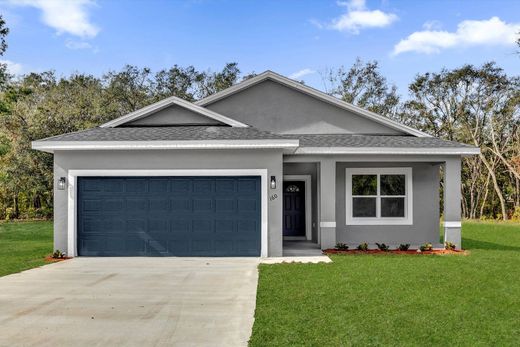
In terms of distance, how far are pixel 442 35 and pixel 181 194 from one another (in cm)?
4562

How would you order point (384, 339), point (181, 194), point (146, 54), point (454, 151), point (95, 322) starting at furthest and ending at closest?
point (146, 54), point (454, 151), point (181, 194), point (95, 322), point (384, 339)

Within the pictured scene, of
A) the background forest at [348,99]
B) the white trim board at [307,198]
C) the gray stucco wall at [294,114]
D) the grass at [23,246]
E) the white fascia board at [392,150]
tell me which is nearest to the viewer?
the grass at [23,246]

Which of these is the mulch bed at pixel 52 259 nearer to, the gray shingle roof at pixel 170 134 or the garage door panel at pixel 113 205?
the garage door panel at pixel 113 205

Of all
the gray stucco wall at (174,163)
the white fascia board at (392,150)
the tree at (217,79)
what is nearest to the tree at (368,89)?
the tree at (217,79)

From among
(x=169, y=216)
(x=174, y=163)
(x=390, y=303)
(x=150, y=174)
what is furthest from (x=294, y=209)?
(x=390, y=303)

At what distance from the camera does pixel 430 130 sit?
34.0 m

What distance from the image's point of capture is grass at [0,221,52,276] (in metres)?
11.5

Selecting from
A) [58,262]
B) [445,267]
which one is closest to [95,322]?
[58,262]

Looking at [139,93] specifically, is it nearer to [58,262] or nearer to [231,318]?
[58,262]

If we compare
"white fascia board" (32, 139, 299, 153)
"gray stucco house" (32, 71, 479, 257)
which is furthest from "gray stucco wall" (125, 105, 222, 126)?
"white fascia board" (32, 139, 299, 153)

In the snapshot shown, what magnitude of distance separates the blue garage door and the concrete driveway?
1154mm

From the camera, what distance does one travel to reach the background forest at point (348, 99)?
1063 inches

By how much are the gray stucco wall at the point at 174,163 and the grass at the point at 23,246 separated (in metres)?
1.11

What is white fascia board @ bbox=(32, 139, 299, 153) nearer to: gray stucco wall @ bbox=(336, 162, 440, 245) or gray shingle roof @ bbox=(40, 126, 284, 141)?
gray shingle roof @ bbox=(40, 126, 284, 141)
